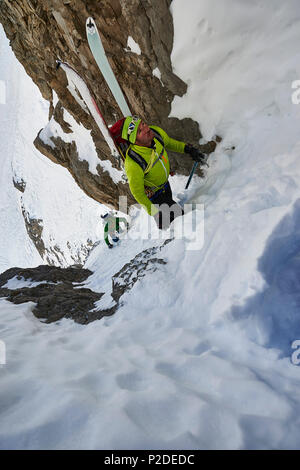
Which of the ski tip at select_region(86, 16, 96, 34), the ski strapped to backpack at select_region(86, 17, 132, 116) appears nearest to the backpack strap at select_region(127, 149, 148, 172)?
the ski strapped to backpack at select_region(86, 17, 132, 116)

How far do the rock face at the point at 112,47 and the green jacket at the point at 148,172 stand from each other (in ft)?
5.55

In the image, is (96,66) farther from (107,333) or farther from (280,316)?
(280,316)

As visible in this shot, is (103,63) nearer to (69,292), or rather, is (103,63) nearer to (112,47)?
(112,47)

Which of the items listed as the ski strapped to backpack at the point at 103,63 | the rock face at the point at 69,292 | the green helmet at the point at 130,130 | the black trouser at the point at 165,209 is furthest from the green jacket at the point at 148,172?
the ski strapped to backpack at the point at 103,63

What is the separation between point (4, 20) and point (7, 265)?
2149cm

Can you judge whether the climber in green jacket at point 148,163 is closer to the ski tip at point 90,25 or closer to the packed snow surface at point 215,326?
the packed snow surface at point 215,326

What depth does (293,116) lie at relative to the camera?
386 cm

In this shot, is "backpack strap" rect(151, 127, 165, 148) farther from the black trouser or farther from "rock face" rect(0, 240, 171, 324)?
"rock face" rect(0, 240, 171, 324)

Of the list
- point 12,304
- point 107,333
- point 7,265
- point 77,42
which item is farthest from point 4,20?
point 7,265

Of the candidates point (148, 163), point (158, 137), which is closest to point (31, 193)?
point (158, 137)

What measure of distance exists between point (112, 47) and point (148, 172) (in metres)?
3.56

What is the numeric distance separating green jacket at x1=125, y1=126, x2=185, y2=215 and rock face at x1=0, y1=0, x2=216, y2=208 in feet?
5.55

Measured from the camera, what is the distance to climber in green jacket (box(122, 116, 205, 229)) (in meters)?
3.75

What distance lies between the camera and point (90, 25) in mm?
5375
